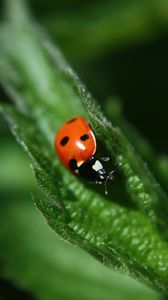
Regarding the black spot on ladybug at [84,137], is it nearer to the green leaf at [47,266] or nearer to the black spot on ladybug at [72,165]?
the black spot on ladybug at [72,165]

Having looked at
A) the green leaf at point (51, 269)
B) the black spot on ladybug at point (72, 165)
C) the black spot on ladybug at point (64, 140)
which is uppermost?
the black spot on ladybug at point (64, 140)

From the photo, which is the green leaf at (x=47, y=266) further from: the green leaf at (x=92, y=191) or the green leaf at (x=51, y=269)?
the green leaf at (x=92, y=191)

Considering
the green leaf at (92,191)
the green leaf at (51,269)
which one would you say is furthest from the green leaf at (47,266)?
the green leaf at (92,191)

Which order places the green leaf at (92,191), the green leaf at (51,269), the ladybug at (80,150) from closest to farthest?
the green leaf at (92,191)
the ladybug at (80,150)
the green leaf at (51,269)

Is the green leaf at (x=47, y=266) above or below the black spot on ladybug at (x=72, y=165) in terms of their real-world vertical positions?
below

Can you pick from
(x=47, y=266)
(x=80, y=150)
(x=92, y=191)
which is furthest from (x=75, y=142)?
(x=47, y=266)

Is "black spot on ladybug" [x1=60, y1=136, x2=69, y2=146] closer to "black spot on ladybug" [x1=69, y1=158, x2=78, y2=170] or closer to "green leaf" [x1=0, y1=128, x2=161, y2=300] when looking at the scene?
"black spot on ladybug" [x1=69, y1=158, x2=78, y2=170]

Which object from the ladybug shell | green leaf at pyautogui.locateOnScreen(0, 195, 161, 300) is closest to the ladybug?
the ladybug shell

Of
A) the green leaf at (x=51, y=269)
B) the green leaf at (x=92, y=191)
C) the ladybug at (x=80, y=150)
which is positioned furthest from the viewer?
the green leaf at (x=51, y=269)

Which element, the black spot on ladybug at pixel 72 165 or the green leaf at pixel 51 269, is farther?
the green leaf at pixel 51 269
